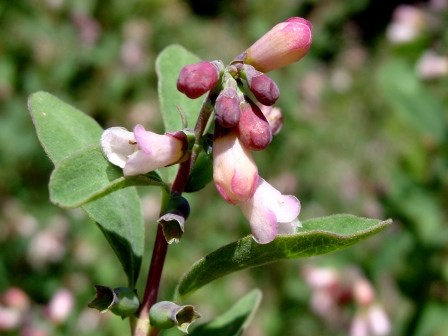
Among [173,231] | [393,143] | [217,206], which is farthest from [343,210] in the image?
[173,231]

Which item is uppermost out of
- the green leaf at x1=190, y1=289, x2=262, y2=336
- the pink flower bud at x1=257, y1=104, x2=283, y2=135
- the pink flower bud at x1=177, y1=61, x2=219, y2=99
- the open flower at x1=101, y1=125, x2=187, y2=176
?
the pink flower bud at x1=177, y1=61, x2=219, y2=99

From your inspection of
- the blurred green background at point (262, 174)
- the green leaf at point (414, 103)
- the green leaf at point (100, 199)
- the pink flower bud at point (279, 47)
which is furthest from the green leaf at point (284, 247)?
the green leaf at point (414, 103)

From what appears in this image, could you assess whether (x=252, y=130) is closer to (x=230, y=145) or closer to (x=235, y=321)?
(x=230, y=145)

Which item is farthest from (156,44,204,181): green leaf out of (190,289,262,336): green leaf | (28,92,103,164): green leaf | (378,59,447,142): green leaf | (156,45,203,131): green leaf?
(378,59,447,142): green leaf

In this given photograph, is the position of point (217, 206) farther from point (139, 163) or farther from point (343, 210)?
point (139, 163)

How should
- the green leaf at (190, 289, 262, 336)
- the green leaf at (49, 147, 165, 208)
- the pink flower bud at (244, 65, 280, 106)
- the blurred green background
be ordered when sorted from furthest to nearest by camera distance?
the blurred green background, the green leaf at (190, 289, 262, 336), the pink flower bud at (244, 65, 280, 106), the green leaf at (49, 147, 165, 208)

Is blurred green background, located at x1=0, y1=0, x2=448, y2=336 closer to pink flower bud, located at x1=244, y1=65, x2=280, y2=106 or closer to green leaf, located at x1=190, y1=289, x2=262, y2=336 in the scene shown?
green leaf, located at x1=190, y1=289, x2=262, y2=336
